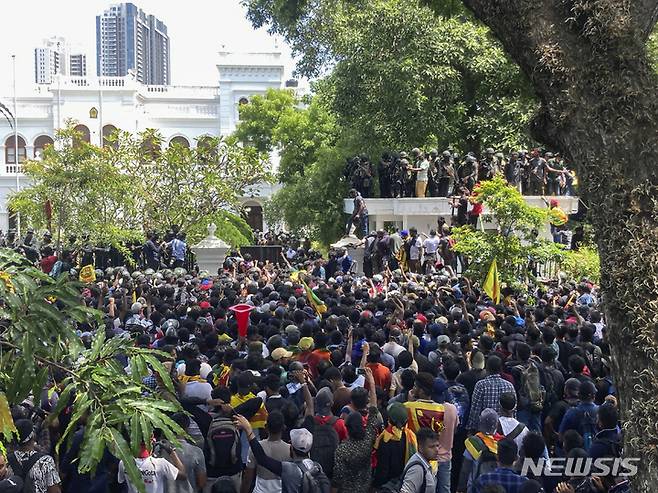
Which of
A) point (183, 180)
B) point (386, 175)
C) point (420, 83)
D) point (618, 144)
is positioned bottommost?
point (618, 144)

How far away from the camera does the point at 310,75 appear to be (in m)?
33.4

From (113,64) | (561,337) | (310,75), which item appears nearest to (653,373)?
(561,337)

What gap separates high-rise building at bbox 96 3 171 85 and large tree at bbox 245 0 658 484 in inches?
5330

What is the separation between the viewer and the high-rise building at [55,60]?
72750 mm

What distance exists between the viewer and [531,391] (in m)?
7.60

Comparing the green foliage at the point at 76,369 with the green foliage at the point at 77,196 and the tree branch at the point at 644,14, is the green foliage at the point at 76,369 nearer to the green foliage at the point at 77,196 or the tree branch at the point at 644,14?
the tree branch at the point at 644,14

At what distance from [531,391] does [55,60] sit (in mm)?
92053

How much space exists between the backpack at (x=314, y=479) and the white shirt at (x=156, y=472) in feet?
2.89

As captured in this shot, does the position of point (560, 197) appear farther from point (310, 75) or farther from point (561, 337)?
point (561, 337)

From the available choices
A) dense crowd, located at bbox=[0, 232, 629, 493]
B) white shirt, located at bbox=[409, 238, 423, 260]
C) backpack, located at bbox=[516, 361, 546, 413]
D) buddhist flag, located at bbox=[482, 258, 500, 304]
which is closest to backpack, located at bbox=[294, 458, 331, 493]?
dense crowd, located at bbox=[0, 232, 629, 493]

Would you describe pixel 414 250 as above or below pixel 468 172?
below

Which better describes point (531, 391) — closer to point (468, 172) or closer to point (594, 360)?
point (594, 360)

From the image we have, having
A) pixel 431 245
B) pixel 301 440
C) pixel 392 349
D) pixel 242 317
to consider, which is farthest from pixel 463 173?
pixel 301 440

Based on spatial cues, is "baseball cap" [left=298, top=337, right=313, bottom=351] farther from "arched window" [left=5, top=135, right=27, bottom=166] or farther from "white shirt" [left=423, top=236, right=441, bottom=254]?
"arched window" [left=5, top=135, right=27, bottom=166]
